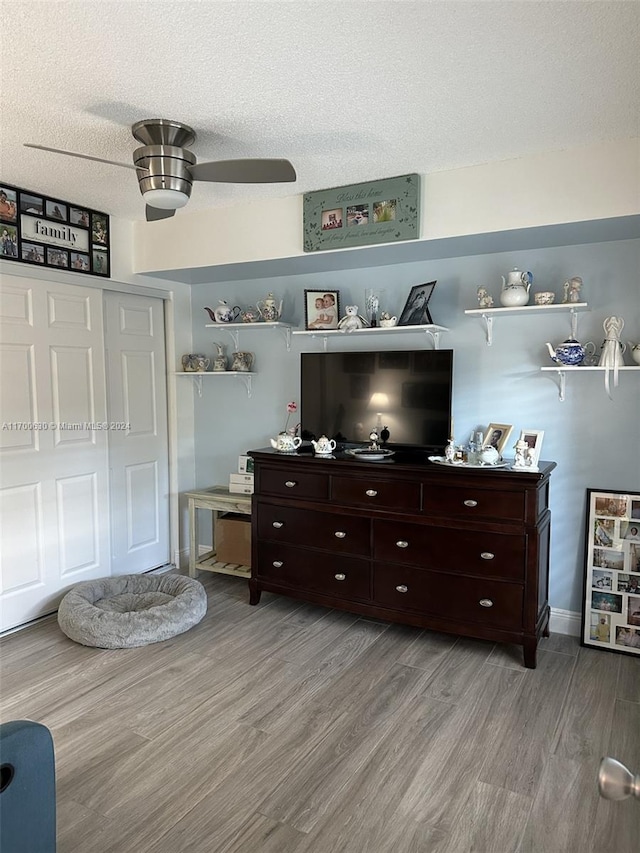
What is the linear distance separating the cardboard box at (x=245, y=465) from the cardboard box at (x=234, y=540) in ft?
1.10

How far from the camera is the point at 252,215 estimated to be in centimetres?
345

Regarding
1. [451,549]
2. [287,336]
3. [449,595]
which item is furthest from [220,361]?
[449,595]

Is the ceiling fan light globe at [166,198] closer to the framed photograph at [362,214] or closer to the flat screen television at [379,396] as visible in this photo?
the framed photograph at [362,214]

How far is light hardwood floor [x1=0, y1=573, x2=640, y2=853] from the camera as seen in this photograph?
1876mm

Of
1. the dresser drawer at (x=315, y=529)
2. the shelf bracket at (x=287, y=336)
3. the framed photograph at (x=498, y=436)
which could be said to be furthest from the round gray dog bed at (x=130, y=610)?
the framed photograph at (x=498, y=436)

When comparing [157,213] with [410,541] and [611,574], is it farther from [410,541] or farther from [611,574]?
[611,574]

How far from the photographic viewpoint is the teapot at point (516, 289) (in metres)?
3.03

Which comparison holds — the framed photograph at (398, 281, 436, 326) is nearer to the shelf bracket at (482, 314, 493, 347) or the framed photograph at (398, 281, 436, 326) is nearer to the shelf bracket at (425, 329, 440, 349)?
the shelf bracket at (425, 329, 440, 349)

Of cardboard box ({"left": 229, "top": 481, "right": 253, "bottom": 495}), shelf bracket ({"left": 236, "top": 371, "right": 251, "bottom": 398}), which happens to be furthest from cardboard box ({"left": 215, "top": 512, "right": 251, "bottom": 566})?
shelf bracket ({"left": 236, "top": 371, "right": 251, "bottom": 398})

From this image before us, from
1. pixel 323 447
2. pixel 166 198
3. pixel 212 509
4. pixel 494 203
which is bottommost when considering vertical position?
pixel 212 509

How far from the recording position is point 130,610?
3529mm

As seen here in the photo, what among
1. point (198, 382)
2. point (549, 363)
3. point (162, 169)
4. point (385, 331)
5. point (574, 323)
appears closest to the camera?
point (162, 169)

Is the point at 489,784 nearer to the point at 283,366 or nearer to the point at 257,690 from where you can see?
the point at 257,690

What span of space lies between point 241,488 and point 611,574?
93.4 inches
